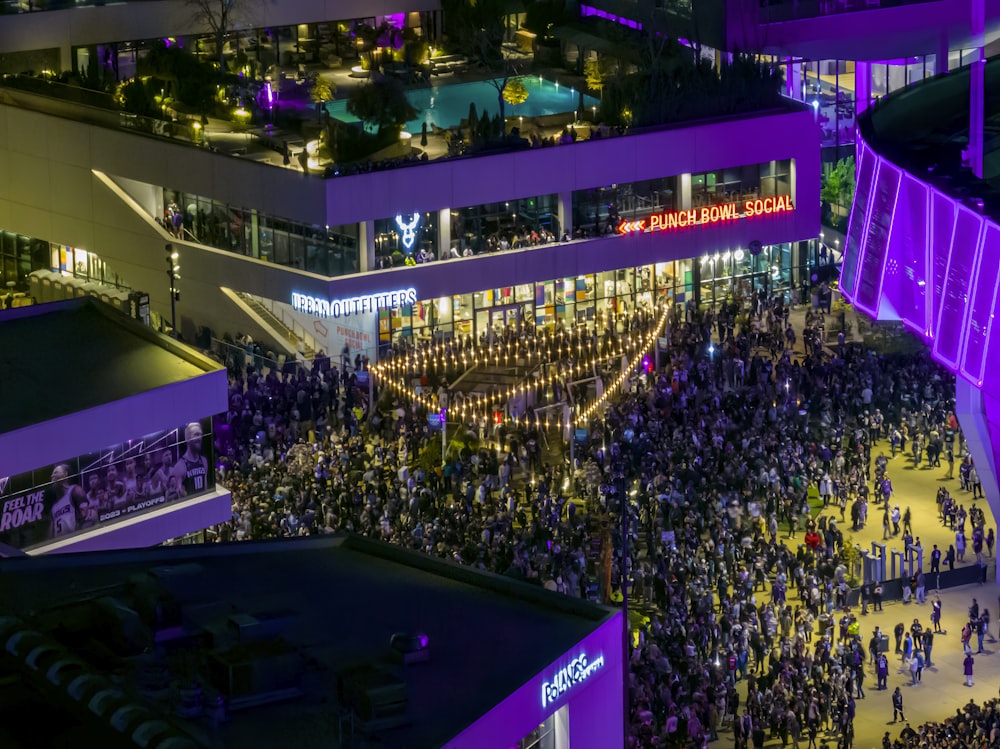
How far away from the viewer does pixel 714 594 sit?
56.1m

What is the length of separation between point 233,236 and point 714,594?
29.5 meters

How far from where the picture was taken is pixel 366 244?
7706cm

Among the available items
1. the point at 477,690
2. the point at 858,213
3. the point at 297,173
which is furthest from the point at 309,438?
the point at 477,690

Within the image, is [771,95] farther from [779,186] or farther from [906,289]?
[906,289]

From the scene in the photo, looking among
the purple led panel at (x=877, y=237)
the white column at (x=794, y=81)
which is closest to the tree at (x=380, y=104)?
the white column at (x=794, y=81)

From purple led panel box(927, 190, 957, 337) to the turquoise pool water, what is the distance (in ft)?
117

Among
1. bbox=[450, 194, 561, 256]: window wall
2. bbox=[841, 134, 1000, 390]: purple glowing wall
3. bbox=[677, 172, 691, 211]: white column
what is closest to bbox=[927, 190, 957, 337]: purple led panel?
bbox=[841, 134, 1000, 390]: purple glowing wall

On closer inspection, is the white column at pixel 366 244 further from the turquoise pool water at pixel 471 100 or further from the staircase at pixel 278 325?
the turquoise pool water at pixel 471 100

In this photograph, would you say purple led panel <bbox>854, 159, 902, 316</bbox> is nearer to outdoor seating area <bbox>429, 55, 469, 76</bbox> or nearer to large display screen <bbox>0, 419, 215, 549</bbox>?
large display screen <bbox>0, 419, 215, 549</bbox>

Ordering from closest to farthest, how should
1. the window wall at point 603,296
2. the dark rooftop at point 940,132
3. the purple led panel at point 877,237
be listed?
the dark rooftop at point 940,132 → the purple led panel at point 877,237 → the window wall at point 603,296

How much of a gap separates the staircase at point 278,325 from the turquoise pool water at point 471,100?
9894 mm

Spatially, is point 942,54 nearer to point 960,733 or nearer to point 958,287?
point 958,287

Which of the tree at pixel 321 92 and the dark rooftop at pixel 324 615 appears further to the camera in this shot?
the tree at pixel 321 92

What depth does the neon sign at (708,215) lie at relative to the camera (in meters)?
82.8
